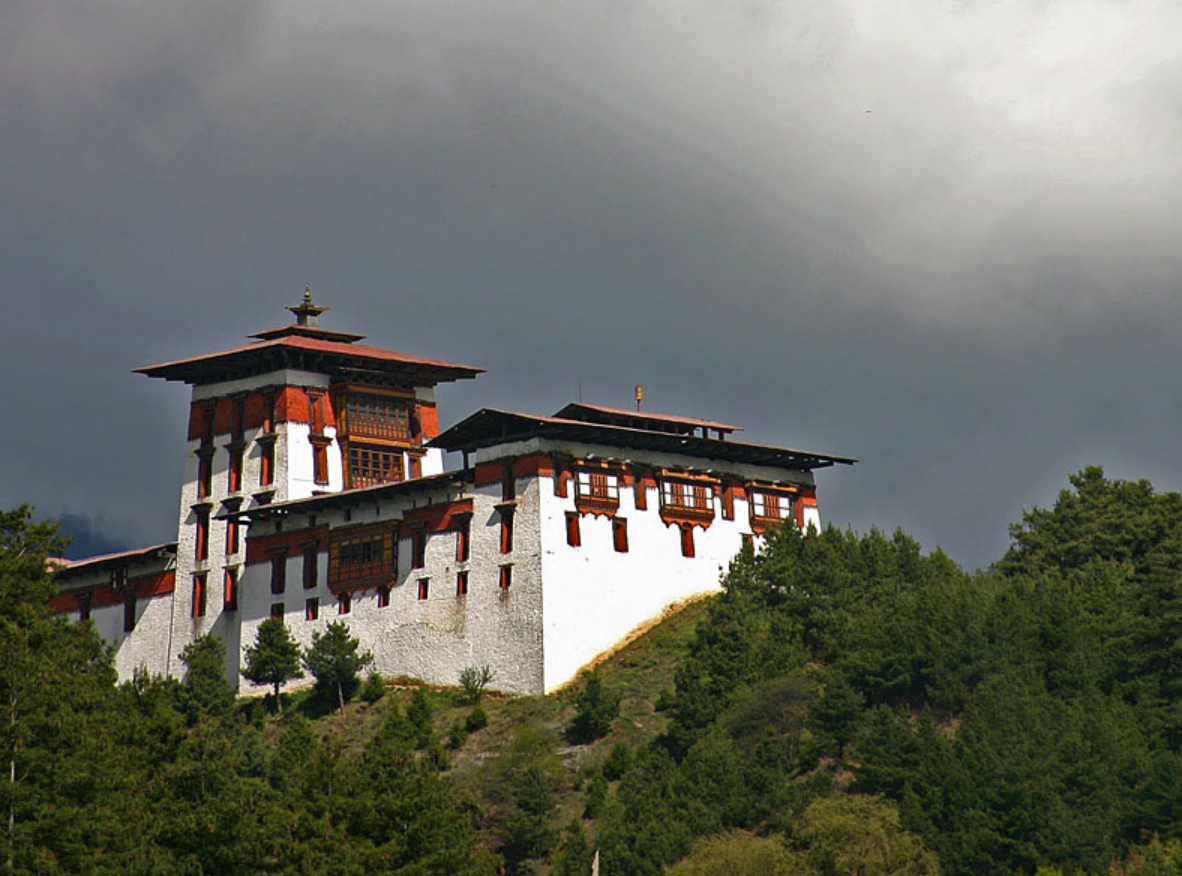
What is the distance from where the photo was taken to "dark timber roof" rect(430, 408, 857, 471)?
10338 centimetres

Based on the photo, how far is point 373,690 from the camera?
10394cm

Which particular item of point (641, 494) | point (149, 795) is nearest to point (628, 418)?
point (641, 494)

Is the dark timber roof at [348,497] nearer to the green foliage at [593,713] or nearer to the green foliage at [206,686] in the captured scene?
the green foliage at [206,686]

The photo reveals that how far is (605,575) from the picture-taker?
103938mm

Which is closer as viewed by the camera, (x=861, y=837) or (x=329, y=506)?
(x=861, y=837)

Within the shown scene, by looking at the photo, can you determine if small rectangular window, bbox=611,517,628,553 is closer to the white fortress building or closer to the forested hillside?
the white fortress building

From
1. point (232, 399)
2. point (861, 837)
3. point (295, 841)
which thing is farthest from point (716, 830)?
point (232, 399)

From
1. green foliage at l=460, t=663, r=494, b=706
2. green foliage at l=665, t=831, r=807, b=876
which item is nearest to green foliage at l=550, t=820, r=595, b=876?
green foliage at l=665, t=831, r=807, b=876

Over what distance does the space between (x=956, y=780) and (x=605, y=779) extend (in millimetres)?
15282

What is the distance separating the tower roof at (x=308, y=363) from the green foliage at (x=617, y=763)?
99.0ft

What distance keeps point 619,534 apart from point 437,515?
8442 millimetres

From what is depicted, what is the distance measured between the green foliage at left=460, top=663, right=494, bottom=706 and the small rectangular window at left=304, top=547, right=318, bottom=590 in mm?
10440

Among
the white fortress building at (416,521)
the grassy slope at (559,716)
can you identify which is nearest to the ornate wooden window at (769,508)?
the white fortress building at (416,521)

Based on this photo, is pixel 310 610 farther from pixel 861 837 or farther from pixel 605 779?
pixel 861 837
